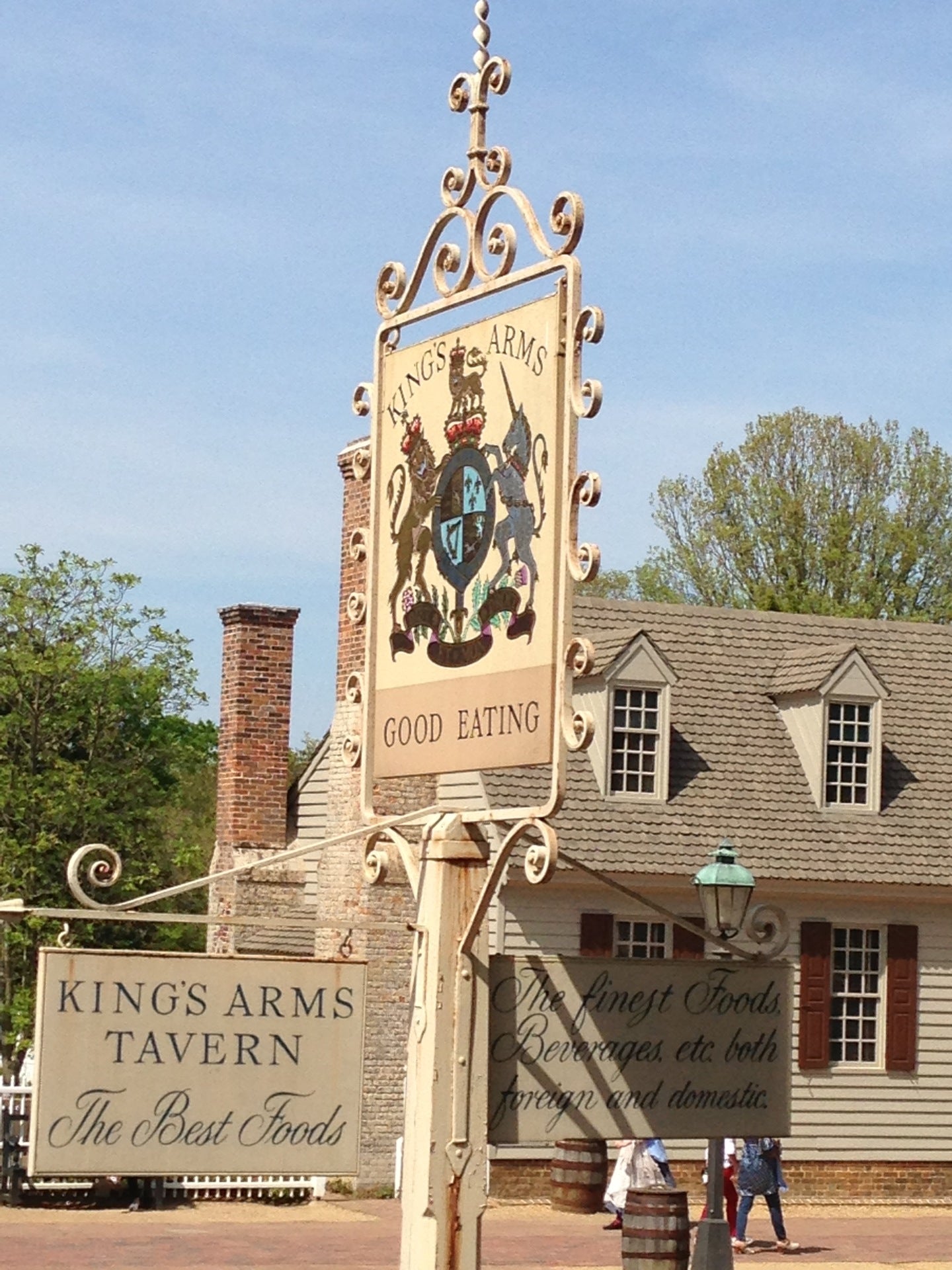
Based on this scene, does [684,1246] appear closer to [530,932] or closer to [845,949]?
[530,932]

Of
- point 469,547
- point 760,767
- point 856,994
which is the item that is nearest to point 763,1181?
point 856,994

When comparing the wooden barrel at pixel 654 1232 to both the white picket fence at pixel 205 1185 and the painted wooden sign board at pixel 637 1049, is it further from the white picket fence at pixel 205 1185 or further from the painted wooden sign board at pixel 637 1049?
the painted wooden sign board at pixel 637 1049

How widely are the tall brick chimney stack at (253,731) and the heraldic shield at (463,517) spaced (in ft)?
58.7

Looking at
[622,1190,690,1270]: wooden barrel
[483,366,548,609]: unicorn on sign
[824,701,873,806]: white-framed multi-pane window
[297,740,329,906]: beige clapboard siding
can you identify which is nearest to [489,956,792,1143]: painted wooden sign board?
[483,366,548,609]: unicorn on sign

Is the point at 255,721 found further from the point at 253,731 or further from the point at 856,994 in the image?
the point at 856,994

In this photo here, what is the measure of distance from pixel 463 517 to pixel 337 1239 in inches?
531

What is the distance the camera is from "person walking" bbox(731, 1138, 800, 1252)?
65.9 feet

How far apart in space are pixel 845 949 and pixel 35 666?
41.0ft

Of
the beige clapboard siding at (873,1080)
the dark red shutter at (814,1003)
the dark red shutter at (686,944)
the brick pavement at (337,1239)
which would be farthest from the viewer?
the dark red shutter at (814,1003)

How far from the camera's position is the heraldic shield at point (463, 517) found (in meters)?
7.75

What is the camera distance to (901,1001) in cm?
2448

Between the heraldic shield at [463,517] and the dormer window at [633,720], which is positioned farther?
the dormer window at [633,720]

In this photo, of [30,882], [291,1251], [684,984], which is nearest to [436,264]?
[684,984]

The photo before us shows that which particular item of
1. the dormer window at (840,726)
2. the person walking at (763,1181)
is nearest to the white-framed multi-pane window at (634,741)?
the dormer window at (840,726)
